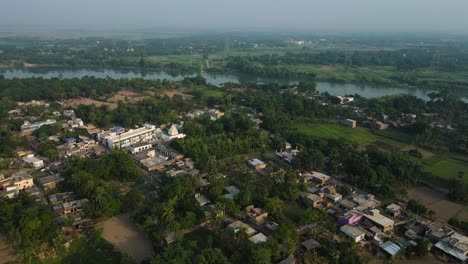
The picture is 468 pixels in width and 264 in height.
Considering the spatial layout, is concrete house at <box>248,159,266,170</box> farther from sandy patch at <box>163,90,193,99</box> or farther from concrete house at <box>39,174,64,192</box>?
sandy patch at <box>163,90,193,99</box>

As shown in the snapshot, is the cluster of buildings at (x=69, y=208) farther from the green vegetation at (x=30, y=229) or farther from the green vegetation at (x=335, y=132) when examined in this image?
the green vegetation at (x=335, y=132)

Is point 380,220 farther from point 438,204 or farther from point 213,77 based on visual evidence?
point 213,77

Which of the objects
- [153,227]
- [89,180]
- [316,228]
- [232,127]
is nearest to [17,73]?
[232,127]

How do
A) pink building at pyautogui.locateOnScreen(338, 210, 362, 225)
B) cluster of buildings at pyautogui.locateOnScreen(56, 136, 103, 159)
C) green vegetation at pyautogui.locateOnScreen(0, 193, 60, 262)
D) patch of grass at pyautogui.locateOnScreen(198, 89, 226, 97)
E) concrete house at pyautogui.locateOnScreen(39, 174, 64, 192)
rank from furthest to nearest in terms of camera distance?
1. patch of grass at pyautogui.locateOnScreen(198, 89, 226, 97)
2. cluster of buildings at pyautogui.locateOnScreen(56, 136, 103, 159)
3. concrete house at pyautogui.locateOnScreen(39, 174, 64, 192)
4. pink building at pyautogui.locateOnScreen(338, 210, 362, 225)
5. green vegetation at pyautogui.locateOnScreen(0, 193, 60, 262)

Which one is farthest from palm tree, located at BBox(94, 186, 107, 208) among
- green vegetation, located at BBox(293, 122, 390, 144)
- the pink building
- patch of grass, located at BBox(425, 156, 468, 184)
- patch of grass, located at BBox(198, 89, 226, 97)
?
patch of grass, located at BBox(198, 89, 226, 97)

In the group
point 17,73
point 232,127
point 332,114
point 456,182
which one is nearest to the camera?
point 456,182

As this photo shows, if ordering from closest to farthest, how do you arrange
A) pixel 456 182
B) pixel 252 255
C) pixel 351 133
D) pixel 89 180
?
pixel 252 255
pixel 89 180
pixel 456 182
pixel 351 133

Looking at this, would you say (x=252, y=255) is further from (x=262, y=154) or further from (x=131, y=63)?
(x=131, y=63)
